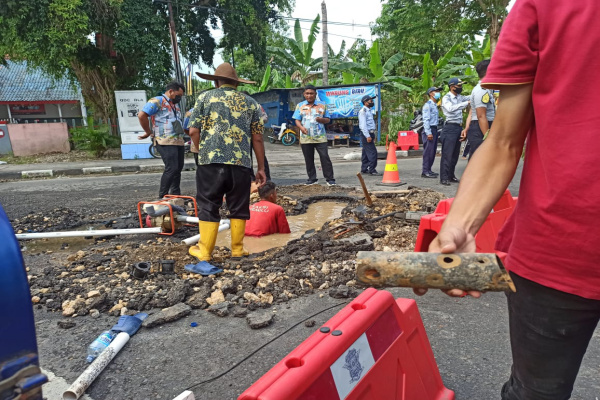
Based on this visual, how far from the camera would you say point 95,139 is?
1427 cm

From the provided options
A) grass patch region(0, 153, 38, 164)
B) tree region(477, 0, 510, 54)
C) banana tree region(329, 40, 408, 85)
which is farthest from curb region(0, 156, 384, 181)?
tree region(477, 0, 510, 54)

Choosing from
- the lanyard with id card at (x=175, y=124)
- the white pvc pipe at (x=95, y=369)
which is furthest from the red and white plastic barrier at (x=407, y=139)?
the white pvc pipe at (x=95, y=369)

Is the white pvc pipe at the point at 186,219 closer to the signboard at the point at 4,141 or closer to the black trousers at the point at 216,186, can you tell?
the black trousers at the point at 216,186

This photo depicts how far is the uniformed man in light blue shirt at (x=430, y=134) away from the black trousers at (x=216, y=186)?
5985 millimetres

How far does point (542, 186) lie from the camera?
115 cm

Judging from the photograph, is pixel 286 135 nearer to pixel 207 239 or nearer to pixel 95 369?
pixel 207 239

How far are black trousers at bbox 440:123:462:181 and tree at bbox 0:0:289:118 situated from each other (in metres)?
10.8

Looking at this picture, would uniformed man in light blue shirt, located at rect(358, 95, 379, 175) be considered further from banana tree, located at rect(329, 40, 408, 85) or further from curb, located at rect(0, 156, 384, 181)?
banana tree, located at rect(329, 40, 408, 85)

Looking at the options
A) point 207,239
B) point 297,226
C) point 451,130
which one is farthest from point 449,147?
point 207,239

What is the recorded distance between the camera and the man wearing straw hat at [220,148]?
13.0 feet

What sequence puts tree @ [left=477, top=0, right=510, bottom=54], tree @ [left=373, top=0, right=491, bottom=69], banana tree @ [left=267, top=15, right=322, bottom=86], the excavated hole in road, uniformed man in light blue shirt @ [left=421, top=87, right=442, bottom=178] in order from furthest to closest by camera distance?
banana tree @ [left=267, top=15, right=322, bottom=86] < tree @ [left=373, top=0, right=491, bottom=69] < tree @ [left=477, top=0, right=510, bottom=54] < uniformed man in light blue shirt @ [left=421, top=87, right=442, bottom=178] < the excavated hole in road

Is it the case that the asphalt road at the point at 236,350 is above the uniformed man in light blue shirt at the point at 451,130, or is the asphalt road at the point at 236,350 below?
below

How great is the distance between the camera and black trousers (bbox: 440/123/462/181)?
25.7 ft

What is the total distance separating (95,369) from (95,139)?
13.8m
